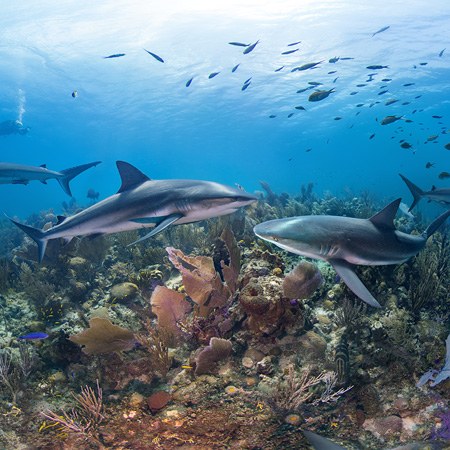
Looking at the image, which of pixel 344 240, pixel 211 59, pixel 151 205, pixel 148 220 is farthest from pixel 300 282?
pixel 211 59

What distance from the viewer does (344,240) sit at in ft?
13.4

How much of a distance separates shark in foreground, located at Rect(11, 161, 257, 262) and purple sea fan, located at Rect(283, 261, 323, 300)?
1.34 m

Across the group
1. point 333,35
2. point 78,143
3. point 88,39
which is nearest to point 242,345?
point 333,35

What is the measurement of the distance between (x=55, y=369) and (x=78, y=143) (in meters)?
79.7

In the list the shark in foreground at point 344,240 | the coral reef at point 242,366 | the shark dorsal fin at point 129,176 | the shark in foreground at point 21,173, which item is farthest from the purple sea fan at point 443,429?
the shark in foreground at point 21,173

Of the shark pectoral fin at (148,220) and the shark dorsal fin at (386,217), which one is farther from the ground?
the shark dorsal fin at (386,217)

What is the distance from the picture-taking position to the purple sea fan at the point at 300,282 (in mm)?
4348

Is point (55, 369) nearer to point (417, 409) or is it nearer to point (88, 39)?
point (417, 409)

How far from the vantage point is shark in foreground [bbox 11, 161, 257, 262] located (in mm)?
5109

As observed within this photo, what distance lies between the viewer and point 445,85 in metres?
38.4

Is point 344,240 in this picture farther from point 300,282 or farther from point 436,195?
point 436,195

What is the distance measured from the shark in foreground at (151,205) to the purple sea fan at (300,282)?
134 cm

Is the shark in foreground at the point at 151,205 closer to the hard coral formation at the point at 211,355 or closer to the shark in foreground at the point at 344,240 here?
the shark in foreground at the point at 344,240

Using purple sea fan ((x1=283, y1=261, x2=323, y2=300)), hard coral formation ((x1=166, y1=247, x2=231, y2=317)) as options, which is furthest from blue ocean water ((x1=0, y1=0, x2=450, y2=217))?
hard coral formation ((x1=166, y1=247, x2=231, y2=317))
